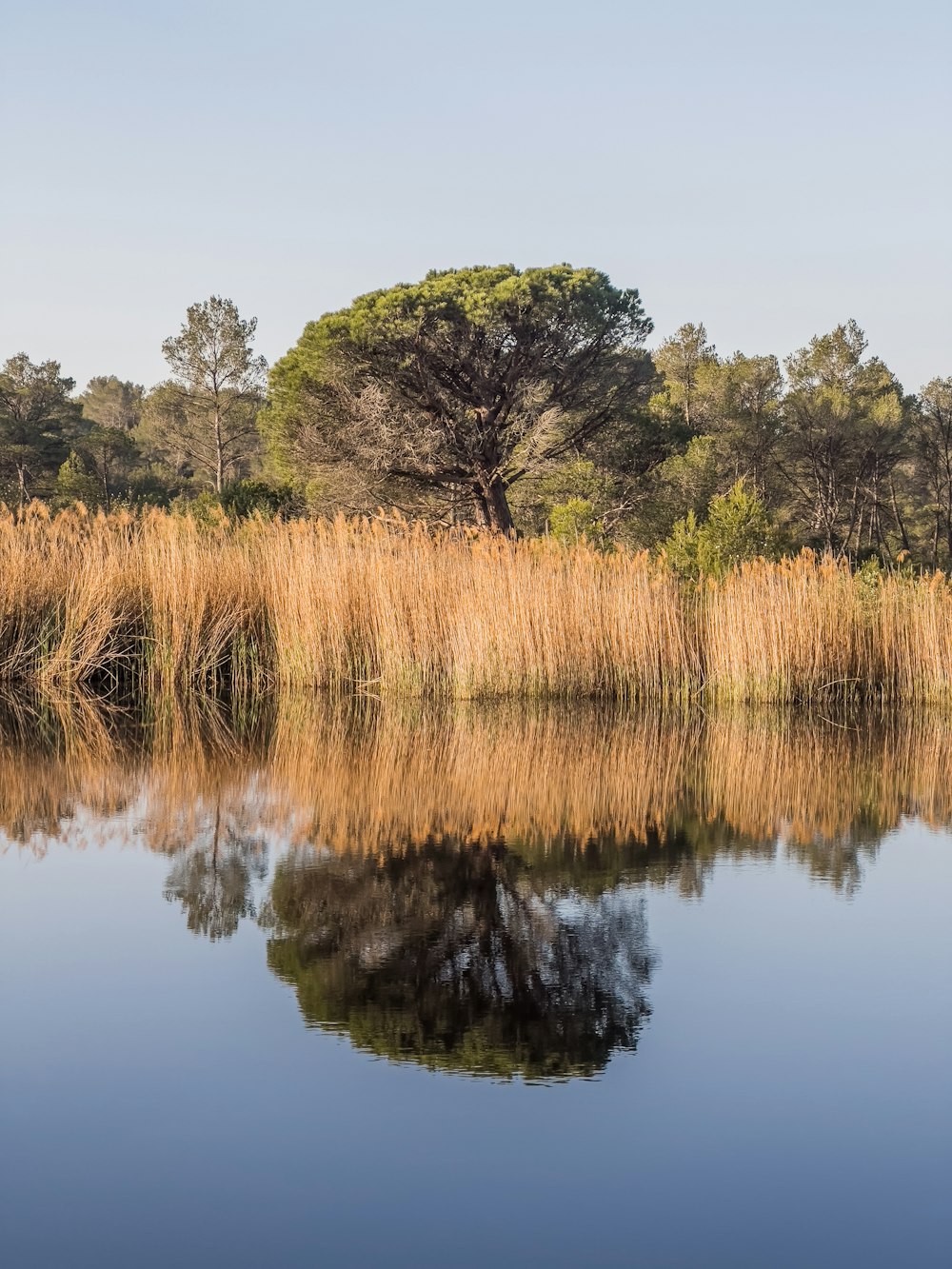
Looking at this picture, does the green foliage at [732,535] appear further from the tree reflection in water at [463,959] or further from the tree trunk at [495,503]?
the tree reflection in water at [463,959]

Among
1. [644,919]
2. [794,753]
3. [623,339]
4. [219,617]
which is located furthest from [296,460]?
[644,919]

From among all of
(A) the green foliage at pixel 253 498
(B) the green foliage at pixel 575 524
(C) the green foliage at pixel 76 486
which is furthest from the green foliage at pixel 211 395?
(B) the green foliage at pixel 575 524

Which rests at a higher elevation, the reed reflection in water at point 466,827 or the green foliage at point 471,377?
→ the green foliage at point 471,377

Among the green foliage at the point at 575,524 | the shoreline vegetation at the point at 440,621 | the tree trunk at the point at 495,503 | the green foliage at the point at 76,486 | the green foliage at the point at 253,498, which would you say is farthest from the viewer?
the green foliage at the point at 76,486

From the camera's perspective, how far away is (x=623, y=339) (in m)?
24.9

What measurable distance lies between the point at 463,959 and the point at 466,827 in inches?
66.0

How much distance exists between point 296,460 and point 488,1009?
75.4 ft

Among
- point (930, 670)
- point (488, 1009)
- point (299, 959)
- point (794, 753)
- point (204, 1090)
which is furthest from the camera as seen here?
point (930, 670)

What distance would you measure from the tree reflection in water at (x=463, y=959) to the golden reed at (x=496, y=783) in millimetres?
357

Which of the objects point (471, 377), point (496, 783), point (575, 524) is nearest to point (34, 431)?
point (471, 377)

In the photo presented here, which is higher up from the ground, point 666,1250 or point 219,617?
point 219,617

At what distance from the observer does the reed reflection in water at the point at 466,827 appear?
3283 mm

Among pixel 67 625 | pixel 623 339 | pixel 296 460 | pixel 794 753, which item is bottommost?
pixel 794 753

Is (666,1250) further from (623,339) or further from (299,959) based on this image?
(623,339)
